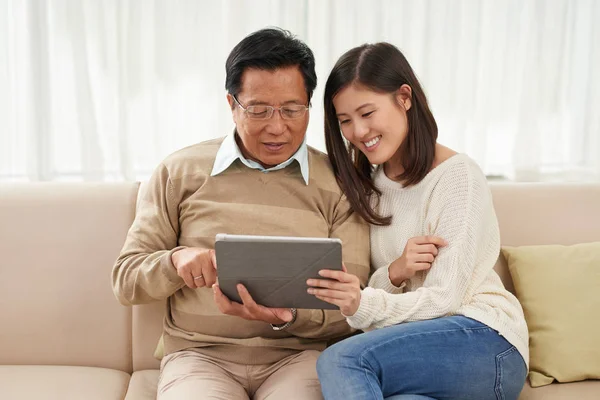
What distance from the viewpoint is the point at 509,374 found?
1.67 metres

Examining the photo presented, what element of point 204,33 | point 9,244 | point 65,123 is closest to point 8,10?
point 65,123

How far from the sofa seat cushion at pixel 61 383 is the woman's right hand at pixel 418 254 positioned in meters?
0.83

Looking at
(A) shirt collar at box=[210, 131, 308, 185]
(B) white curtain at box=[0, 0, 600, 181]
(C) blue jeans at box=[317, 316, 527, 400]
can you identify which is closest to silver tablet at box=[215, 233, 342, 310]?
(C) blue jeans at box=[317, 316, 527, 400]

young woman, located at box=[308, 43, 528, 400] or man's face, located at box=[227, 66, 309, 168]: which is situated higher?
man's face, located at box=[227, 66, 309, 168]

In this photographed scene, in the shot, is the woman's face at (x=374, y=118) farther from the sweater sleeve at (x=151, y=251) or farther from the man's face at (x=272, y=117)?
the sweater sleeve at (x=151, y=251)

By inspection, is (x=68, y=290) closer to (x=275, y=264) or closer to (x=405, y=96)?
(x=275, y=264)

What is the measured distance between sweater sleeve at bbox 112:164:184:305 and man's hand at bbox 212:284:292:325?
0.19 meters

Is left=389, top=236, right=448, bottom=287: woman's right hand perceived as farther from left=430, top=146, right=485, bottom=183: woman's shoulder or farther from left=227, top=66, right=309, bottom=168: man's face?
left=227, top=66, right=309, bottom=168: man's face

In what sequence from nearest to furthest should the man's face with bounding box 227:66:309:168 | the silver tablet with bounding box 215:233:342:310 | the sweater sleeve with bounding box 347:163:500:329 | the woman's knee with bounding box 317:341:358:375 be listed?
the silver tablet with bounding box 215:233:342:310 → the woman's knee with bounding box 317:341:358:375 → the sweater sleeve with bounding box 347:163:500:329 → the man's face with bounding box 227:66:309:168

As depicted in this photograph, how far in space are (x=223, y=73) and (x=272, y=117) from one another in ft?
2.27

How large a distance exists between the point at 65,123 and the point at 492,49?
1.52 m

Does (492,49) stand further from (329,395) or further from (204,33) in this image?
(329,395)

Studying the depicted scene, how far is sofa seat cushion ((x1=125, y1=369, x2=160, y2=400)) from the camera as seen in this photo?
187 cm

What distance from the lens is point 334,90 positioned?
1.88 metres
